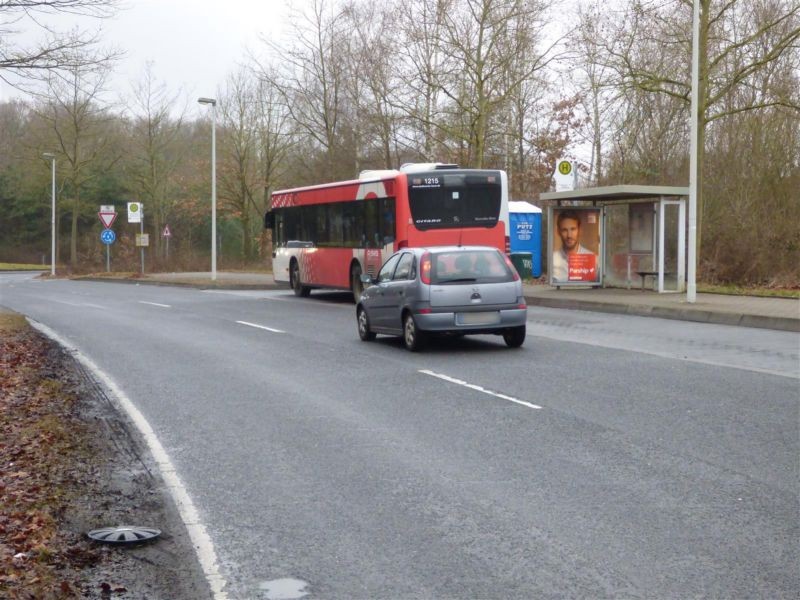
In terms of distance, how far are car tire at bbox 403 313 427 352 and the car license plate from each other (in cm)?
61

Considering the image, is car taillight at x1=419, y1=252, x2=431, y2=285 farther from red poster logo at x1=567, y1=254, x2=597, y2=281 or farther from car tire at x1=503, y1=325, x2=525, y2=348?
red poster logo at x1=567, y1=254, x2=597, y2=281

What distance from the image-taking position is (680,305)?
22.7 meters

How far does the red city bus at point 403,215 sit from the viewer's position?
24.9 meters

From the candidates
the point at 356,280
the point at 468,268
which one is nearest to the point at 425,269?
the point at 468,268

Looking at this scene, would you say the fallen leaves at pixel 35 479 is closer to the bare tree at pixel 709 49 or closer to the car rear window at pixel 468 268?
the car rear window at pixel 468 268

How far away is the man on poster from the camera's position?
29234 millimetres

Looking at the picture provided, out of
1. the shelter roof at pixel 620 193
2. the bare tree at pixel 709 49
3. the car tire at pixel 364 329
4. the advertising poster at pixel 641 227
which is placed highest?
the bare tree at pixel 709 49

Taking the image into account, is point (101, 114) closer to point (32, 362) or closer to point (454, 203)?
point (454, 203)

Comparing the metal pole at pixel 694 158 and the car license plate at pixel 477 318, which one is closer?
the car license plate at pixel 477 318

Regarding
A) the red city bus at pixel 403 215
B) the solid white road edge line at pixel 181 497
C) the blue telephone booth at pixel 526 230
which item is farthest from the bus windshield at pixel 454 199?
the solid white road edge line at pixel 181 497

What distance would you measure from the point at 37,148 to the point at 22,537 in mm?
60530

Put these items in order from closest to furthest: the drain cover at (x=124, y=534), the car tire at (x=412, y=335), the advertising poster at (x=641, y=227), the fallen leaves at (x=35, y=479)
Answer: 1. the fallen leaves at (x=35, y=479)
2. the drain cover at (x=124, y=534)
3. the car tire at (x=412, y=335)
4. the advertising poster at (x=641, y=227)

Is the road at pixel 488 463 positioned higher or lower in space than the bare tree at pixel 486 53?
lower

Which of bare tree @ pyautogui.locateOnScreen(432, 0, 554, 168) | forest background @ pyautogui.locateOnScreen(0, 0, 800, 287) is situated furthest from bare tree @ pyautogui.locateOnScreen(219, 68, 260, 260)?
bare tree @ pyautogui.locateOnScreen(432, 0, 554, 168)
